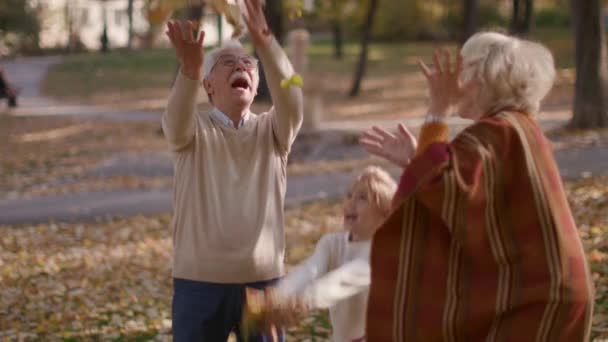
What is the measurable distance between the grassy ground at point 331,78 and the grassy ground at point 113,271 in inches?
556

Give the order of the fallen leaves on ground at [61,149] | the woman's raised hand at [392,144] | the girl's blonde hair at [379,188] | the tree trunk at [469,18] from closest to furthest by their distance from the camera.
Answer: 1. the woman's raised hand at [392,144]
2. the girl's blonde hair at [379,188]
3. the fallen leaves on ground at [61,149]
4. the tree trunk at [469,18]

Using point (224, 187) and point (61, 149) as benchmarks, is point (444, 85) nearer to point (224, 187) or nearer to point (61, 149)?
point (224, 187)

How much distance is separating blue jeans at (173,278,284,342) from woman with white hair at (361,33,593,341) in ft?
2.68

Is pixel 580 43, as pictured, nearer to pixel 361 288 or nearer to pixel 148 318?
pixel 148 318

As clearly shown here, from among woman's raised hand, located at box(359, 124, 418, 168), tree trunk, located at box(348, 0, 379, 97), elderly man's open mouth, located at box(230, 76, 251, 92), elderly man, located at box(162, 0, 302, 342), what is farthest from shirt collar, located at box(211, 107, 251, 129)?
tree trunk, located at box(348, 0, 379, 97)

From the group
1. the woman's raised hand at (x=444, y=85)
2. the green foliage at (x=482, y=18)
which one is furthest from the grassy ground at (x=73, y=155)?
the green foliage at (x=482, y=18)

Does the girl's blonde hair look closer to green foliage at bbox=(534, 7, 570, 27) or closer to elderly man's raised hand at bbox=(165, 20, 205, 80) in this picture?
elderly man's raised hand at bbox=(165, 20, 205, 80)

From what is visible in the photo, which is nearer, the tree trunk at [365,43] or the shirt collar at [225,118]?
the shirt collar at [225,118]

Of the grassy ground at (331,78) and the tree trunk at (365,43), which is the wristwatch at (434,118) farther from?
the tree trunk at (365,43)

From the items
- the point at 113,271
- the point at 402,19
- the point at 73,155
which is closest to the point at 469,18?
the point at 73,155

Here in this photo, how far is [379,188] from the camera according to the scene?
3463 millimetres

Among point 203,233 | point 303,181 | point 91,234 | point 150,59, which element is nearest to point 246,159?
point 203,233

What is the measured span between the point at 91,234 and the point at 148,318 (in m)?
4.01

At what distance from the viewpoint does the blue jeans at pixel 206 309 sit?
359 centimetres
